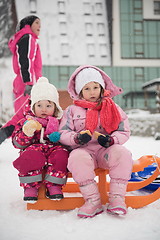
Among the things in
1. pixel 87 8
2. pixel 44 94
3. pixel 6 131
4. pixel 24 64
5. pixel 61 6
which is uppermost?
pixel 61 6

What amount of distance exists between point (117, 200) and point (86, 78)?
27.1 inches

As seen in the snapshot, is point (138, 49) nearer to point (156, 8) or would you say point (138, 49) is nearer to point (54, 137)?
point (156, 8)

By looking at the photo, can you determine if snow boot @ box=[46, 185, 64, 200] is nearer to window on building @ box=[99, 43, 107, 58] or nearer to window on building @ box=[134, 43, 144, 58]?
window on building @ box=[99, 43, 107, 58]

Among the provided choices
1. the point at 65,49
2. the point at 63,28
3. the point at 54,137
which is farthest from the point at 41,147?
the point at 63,28

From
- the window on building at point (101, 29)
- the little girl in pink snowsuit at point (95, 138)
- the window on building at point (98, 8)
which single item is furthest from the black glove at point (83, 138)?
the window on building at point (98, 8)

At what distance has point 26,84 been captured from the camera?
2562 mm

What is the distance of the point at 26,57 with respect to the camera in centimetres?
258

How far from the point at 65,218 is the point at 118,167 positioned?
33 centimetres

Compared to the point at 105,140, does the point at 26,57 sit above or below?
above

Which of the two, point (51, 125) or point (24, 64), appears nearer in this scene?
point (51, 125)

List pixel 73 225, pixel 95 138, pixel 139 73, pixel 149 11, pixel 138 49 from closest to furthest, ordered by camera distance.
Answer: pixel 73 225
pixel 95 138
pixel 138 49
pixel 139 73
pixel 149 11

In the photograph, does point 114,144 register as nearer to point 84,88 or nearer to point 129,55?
point 84,88

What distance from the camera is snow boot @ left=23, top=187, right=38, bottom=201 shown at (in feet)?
4.38

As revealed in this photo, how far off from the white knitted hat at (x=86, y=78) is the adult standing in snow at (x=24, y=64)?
0.96m
